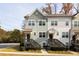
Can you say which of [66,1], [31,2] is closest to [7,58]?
[31,2]

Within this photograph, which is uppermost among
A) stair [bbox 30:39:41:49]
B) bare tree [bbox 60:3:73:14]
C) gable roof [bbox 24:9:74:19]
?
bare tree [bbox 60:3:73:14]

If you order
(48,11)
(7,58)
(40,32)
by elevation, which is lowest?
(7,58)

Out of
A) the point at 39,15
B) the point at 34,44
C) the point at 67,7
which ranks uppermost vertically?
the point at 67,7

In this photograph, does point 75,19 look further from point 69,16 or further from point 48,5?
point 48,5

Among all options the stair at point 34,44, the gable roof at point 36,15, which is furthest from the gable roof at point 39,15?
the stair at point 34,44

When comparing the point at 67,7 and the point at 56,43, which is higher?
the point at 67,7

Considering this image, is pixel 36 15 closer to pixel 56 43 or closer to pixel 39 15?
pixel 39 15

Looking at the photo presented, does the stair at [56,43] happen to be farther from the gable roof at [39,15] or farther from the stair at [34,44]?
the gable roof at [39,15]

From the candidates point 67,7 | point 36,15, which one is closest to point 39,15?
point 36,15

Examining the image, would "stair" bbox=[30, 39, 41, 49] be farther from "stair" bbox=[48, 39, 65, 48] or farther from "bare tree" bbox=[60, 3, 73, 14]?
"bare tree" bbox=[60, 3, 73, 14]

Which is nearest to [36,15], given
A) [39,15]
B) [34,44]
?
[39,15]

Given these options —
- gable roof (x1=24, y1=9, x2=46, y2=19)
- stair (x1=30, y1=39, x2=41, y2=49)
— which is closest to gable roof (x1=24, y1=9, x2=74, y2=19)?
gable roof (x1=24, y1=9, x2=46, y2=19)

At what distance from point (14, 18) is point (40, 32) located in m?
0.45

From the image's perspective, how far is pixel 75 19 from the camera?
16.3 ft
